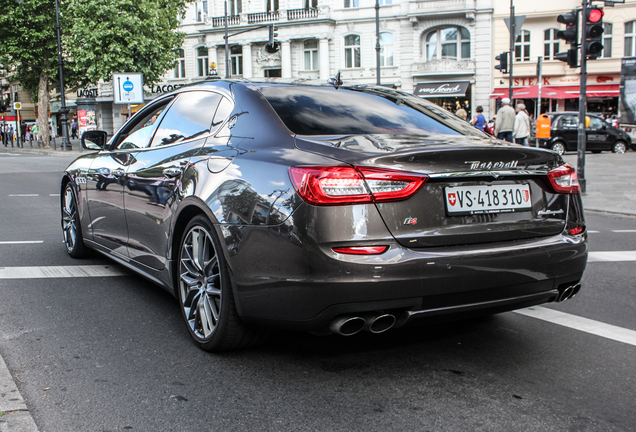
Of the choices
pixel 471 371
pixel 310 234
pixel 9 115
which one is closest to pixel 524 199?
pixel 471 371

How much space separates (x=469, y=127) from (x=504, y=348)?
131cm

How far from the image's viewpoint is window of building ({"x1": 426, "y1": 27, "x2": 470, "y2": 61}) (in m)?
40.8

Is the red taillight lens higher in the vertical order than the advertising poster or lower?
lower

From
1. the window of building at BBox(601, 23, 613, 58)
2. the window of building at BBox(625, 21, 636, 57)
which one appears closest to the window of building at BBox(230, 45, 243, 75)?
the window of building at BBox(601, 23, 613, 58)

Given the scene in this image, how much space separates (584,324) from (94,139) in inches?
160

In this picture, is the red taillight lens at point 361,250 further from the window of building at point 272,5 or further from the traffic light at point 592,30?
the window of building at point 272,5

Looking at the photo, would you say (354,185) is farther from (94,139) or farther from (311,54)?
(311,54)

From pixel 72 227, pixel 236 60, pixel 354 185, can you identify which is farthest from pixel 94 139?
pixel 236 60

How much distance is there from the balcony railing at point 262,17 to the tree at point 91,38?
474 centimetres

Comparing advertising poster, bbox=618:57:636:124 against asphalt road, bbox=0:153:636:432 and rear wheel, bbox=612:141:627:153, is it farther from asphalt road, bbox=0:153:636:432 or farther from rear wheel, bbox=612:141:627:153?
asphalt road, bbox=0:153:636:432

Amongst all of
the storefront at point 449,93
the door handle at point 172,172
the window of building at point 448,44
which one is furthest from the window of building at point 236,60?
the door handle at point 172,172

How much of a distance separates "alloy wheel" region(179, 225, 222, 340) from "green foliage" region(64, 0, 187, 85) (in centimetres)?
3443

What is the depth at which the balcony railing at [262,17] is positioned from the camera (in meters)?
45.5

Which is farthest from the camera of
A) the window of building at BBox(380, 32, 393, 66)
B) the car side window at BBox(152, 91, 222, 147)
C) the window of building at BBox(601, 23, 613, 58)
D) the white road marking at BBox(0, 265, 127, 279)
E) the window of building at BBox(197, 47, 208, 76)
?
the window of building at BBox(197, 47, 208, 76)
